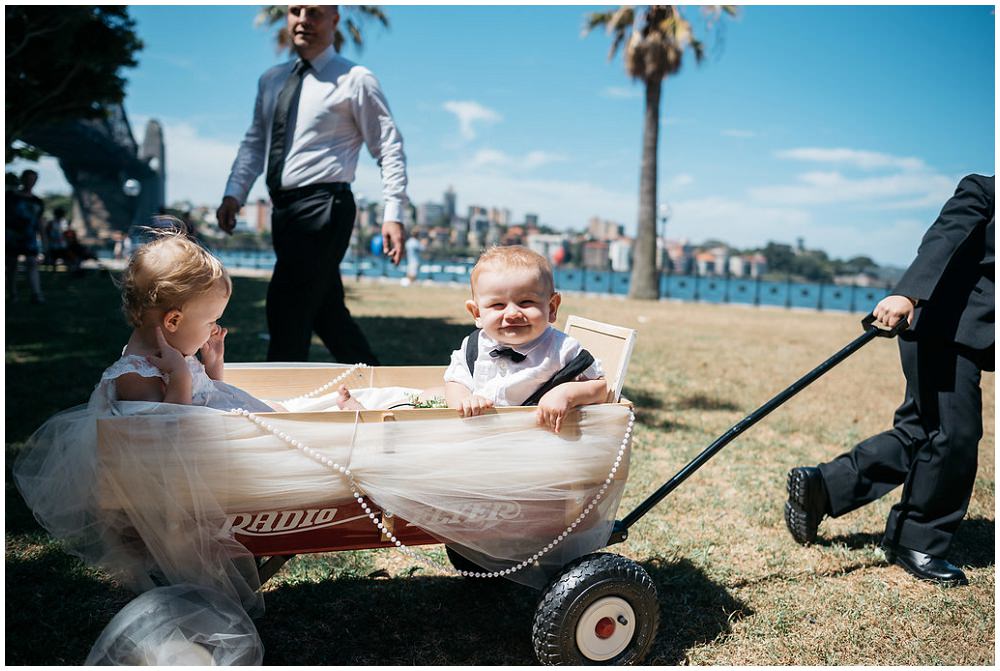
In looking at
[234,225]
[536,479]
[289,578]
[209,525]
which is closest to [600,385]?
[536,479]

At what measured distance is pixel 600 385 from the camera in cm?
204

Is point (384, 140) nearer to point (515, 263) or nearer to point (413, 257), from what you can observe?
point (515, 263)

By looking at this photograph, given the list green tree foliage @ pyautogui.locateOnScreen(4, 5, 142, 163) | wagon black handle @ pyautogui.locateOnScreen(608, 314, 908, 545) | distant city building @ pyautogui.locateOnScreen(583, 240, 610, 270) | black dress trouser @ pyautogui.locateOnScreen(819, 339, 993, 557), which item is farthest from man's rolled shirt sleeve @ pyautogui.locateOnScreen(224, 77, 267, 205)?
distant city building @ pyautogui.locateOnScreen(583, 240, 610, 270)

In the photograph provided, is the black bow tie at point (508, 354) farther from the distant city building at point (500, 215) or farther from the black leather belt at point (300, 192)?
the distant city building at point (500, 215)

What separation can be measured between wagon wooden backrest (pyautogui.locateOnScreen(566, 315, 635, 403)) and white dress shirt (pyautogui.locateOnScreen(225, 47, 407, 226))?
1291 mm

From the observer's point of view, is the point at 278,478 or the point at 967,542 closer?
the point at 278,478

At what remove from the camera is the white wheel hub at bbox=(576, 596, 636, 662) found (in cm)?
194

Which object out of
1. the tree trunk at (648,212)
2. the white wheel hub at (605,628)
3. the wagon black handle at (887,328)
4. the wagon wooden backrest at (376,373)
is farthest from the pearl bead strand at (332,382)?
the tree trunk at (648,212)

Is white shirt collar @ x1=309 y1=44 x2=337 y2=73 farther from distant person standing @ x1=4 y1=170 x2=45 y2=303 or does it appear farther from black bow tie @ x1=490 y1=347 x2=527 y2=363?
distant person standing @ x1=4 y1=170 x2=45 y2=303

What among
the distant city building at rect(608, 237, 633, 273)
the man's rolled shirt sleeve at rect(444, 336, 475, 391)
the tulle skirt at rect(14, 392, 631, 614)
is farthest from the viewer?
the distant city building at rect(608, 237, 633, 273)

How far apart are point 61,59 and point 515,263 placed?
13.0 m

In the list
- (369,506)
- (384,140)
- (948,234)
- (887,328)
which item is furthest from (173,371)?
(948,234)

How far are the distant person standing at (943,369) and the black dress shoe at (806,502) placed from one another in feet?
0.90

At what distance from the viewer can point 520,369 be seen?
214cm
